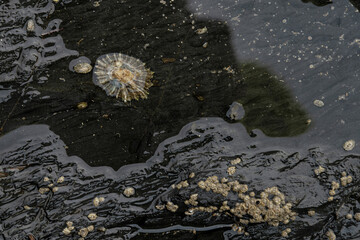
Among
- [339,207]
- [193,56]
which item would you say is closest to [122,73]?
[193,56]

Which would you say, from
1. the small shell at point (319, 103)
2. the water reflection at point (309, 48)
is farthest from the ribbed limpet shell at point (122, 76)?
the small shell at point (319, 103)

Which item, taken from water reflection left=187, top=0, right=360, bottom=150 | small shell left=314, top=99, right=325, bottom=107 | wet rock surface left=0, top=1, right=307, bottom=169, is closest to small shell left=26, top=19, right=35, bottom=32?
wet rock surface left=0, top=1, right=307, bottom=169

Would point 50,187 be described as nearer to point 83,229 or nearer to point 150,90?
point 83,229

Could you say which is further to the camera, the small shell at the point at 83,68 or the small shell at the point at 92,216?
the small shell at the point at 83,68

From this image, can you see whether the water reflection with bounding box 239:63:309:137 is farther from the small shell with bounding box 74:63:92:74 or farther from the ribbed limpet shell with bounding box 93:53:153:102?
the small shell with bounding box 74:63:92:74

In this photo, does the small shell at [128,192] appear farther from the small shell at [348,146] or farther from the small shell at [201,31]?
the small shell at [348,146]

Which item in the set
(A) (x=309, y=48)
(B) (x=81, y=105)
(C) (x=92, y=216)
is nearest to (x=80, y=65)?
(B) (x=81, y=105)
